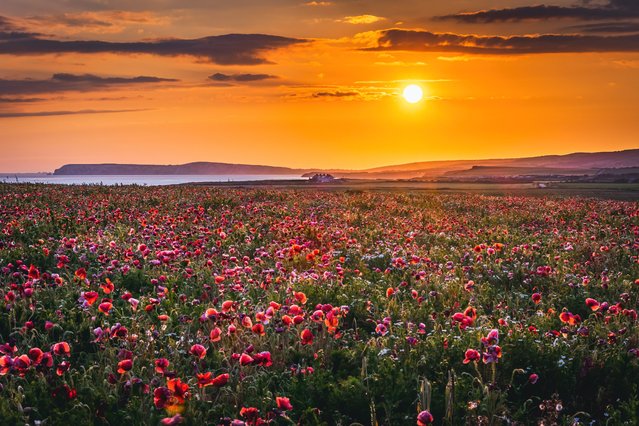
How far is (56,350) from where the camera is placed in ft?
14.5

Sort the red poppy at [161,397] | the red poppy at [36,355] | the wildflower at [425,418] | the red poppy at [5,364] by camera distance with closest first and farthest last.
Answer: the wildflower at [425,418], the red poppy at [161,397], the red poppy at [5,364], the red poppy at [36,355]

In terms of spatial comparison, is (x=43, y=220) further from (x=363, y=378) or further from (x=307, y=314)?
(x=363, y=378)

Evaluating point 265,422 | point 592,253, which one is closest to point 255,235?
point 592,253

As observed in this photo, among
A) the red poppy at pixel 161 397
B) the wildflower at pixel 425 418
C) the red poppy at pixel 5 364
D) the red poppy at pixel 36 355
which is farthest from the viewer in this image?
the red poppy at pixel 36 355

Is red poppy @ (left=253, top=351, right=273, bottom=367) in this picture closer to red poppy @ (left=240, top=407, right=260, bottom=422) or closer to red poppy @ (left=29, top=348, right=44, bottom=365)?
red poppy @ (left=240, top=407, right=260, bottom=422)

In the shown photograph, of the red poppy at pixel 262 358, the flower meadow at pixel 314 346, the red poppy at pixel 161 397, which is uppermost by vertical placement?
the red poppy at pixel 262 358

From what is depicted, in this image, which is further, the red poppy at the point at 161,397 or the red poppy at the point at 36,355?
the red poppy at the point at 36,355

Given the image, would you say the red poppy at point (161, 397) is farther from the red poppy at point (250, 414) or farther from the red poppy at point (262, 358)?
the red poppy at point (262, 358)

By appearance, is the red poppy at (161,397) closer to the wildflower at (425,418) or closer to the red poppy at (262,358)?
the red poppy at (262,358)

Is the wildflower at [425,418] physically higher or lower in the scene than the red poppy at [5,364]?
lower

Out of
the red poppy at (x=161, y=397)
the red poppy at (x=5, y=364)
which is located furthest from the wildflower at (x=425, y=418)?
the red poppy at (x=5, y=364)

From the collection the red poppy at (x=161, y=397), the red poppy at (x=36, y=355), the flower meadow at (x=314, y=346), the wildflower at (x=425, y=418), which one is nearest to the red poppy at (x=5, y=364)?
the flower meadow at (x=314, y=346)

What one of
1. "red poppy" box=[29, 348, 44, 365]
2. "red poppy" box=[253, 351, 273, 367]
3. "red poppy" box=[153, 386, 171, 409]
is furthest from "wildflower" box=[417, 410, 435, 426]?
"red poppy" box=[29, 348, 44, 365]

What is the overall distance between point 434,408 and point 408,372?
0.66m
